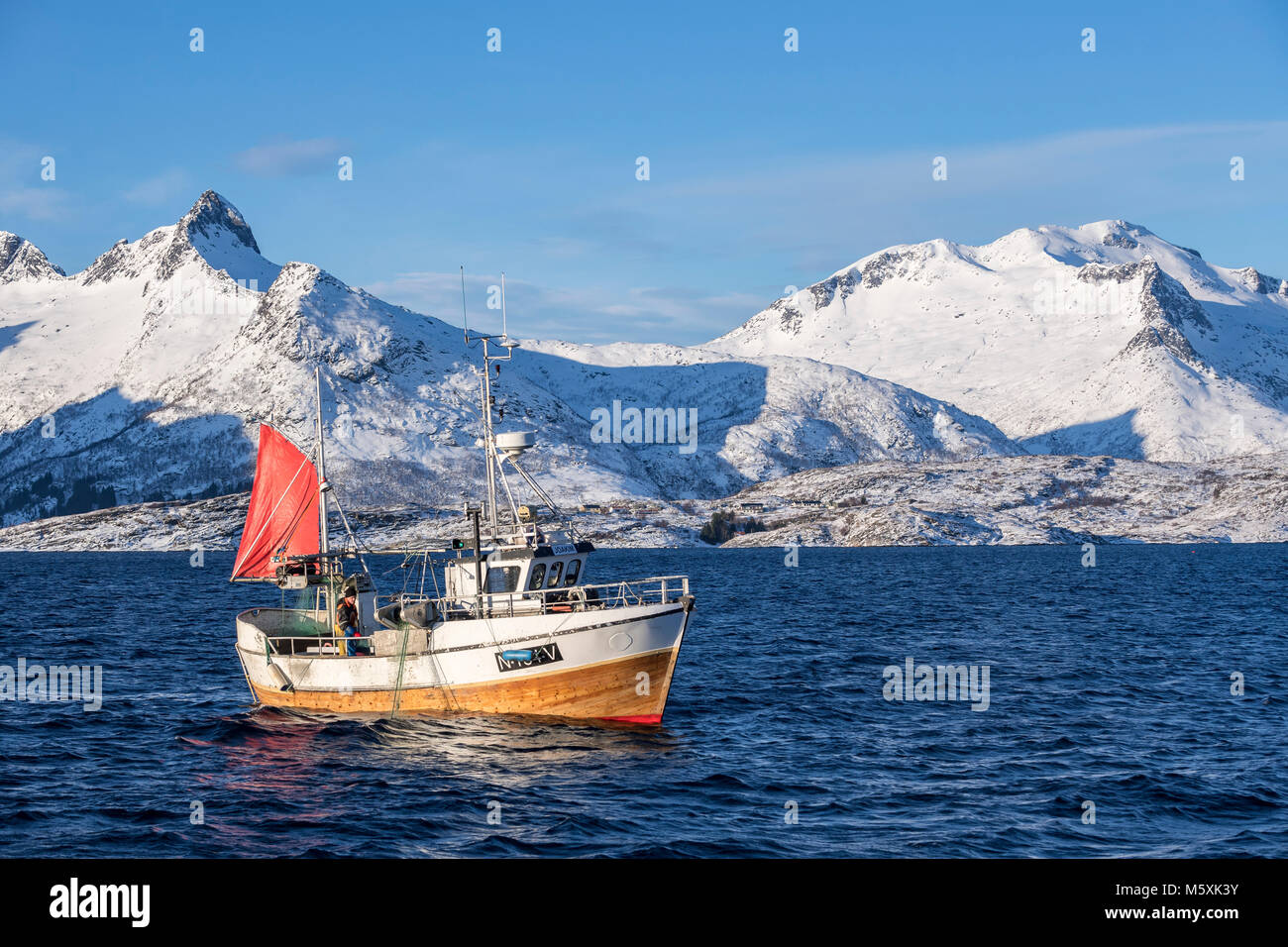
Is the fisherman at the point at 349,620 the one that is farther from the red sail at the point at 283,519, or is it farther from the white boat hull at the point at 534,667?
the red sail at the point at 283,519

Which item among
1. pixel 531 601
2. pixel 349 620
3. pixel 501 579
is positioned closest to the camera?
pixel 531 601

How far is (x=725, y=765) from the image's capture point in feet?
110

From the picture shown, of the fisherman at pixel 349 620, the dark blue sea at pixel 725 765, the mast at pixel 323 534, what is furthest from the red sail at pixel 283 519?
the dark blue sea at pixel 725 765

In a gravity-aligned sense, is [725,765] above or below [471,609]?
below

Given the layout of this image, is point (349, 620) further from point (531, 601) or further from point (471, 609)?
point (531, 601)

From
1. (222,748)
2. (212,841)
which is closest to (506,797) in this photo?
(212,841)

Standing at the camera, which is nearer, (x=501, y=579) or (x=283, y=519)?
(x=501, y=579)

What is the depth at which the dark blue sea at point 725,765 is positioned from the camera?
1029 inches

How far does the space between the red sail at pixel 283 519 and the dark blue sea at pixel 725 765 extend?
596 cm

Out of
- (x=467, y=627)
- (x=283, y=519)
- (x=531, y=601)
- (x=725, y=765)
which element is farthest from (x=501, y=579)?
(x=725, y=765)

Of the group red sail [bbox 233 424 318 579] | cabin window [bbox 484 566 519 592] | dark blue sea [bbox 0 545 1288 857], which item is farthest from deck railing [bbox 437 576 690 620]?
red sail [bbox 233 424 318 579]

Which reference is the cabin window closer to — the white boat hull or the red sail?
the white boat hull

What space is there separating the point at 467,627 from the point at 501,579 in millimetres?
2791
